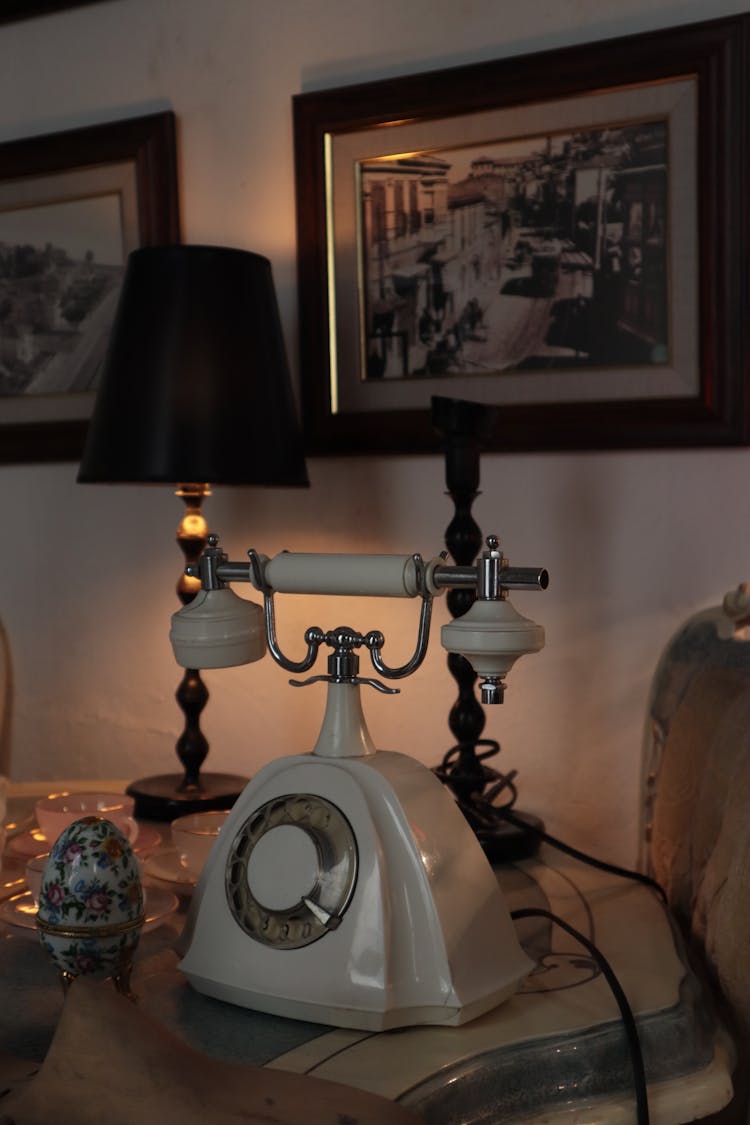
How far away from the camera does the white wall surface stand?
4.53 ft

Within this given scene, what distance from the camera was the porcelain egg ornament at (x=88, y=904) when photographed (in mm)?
781

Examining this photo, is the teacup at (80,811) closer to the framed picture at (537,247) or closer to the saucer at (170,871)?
the saucer at (170,871)

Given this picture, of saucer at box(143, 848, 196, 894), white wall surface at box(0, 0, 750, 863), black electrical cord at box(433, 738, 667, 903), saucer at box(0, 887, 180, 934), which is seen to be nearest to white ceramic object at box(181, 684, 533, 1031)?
saucer at box(0, 887, 180, 934)

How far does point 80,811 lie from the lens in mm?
1132

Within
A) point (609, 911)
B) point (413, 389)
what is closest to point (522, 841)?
point (609, 911)

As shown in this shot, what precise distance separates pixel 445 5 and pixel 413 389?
0.49 meters

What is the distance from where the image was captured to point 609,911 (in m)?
1.05

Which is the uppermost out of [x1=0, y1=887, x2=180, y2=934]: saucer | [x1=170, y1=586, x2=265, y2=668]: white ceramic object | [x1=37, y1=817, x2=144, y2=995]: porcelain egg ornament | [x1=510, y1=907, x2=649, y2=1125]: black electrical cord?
[x1=170, y1=586, x2=265, y2=668]: white ceramic object

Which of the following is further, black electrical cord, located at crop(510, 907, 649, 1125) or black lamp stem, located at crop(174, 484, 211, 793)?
black lamp stem, located at crop(174, 484, 211, 793)

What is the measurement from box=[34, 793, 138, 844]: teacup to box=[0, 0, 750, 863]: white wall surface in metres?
0.48

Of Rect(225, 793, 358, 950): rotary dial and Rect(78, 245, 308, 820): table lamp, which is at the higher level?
Rect(78, 245, 308, 820): table lamp

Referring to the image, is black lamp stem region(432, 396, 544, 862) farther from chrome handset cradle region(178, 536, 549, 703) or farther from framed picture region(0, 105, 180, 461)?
framed picture region(0, 105, 180, 461)

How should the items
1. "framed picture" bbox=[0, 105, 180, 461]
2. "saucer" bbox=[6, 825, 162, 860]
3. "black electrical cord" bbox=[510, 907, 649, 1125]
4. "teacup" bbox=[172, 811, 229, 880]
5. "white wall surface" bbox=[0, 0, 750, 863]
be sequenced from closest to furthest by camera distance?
"black electrical cord" bbox=[510, 907, 649, 1125], "teacup" bbox=[172, 811, 229, 880], "saucer" bbox=[6, 825, 162, 860], "white wall surface" bbox=[0, 0, 750, 863], "framed picture" bbox=[0, 105, 180, 461]

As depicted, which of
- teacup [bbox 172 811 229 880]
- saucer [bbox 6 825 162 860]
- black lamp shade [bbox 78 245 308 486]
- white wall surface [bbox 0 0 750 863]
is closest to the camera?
teacup [bbox 172 811 229 880]
